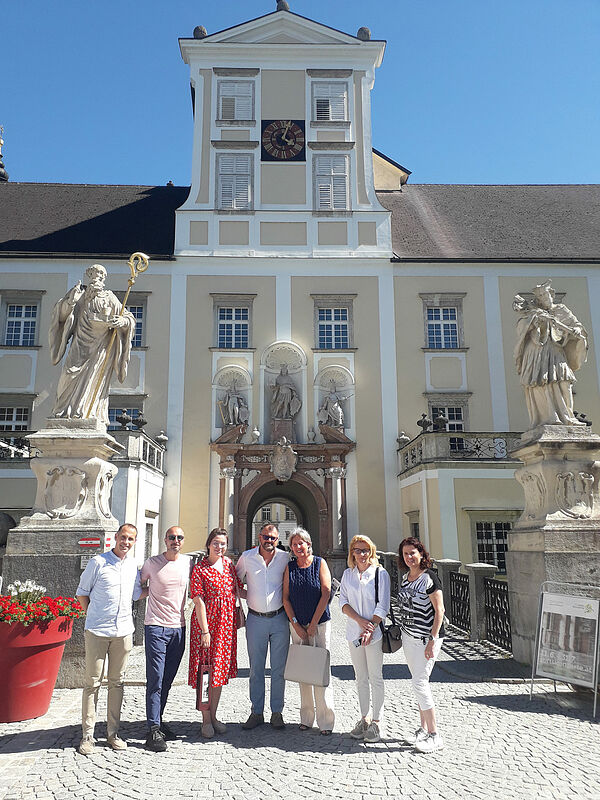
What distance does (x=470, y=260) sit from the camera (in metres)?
21.2

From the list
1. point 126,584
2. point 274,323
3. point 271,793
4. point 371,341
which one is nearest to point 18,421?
point 274,323

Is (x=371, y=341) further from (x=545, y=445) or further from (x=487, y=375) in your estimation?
(x=545, y=445)

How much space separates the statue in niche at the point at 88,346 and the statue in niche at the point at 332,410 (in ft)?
40.0

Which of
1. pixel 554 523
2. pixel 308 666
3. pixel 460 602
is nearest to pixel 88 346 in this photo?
pixel 308 666

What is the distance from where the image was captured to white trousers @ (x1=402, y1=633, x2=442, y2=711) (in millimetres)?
4977

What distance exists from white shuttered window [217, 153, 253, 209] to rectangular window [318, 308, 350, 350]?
4606 mm

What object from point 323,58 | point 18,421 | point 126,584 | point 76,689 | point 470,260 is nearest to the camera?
point 126,584

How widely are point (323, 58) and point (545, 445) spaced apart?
2018cm

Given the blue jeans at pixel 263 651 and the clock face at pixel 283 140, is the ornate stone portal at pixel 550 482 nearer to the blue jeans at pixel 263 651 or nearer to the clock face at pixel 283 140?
the blue jeans at pixel 263 651

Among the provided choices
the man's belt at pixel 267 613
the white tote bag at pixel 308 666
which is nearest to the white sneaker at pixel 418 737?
the white tote bag at pixel 308 666

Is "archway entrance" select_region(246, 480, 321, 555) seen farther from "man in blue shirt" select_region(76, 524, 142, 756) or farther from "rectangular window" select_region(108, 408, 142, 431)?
Result: "man in blue shirt" select_region(76, 524, 142, 756)

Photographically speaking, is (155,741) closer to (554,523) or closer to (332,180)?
(554,523)

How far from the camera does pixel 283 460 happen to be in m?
19.1

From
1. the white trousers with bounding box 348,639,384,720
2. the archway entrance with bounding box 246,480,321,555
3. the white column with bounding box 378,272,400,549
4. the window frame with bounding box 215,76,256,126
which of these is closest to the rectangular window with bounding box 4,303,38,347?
the archway entrance with bounding box 246,480,321,555
